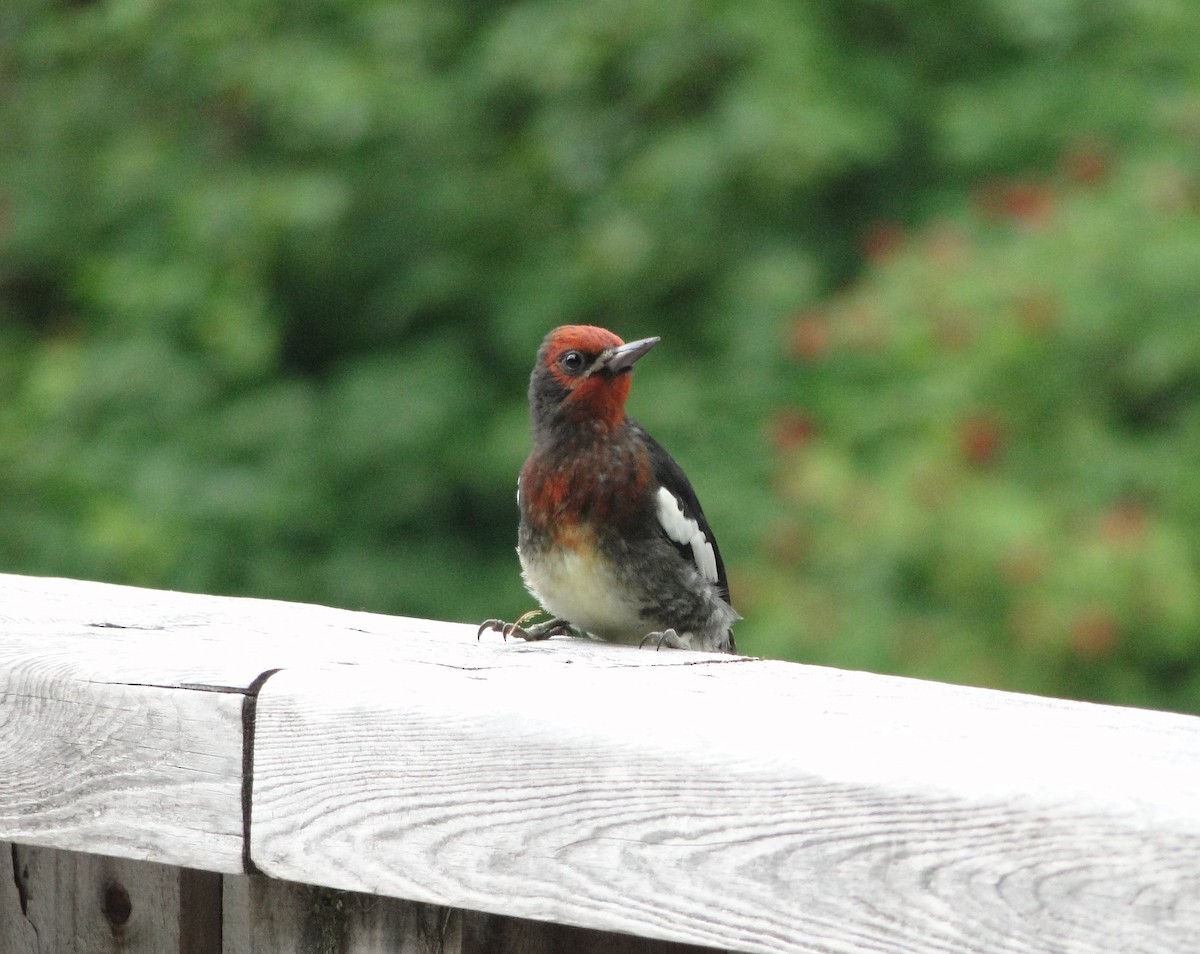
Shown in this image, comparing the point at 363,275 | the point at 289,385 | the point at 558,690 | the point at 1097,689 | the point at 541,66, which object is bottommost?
the point at 558,690

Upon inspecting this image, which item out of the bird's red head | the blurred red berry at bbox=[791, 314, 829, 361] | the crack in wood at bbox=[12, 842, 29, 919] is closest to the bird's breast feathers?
the bird's red head

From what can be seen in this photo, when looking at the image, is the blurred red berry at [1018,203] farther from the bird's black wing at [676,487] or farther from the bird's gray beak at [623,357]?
the bird's gray beak at [623,357]

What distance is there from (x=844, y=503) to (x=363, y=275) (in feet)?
11.9

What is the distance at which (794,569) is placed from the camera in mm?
6207

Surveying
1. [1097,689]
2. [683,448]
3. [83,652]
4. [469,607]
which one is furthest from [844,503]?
[83,652]

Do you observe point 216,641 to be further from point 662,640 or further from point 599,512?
point 599,512

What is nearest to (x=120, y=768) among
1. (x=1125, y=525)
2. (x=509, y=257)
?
(x=1125, y=525)

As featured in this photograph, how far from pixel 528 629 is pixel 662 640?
27cm

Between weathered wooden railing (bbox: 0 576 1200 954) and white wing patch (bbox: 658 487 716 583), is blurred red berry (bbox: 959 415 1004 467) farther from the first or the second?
weathered wooden railing (bbox: 0 576 1200 954)

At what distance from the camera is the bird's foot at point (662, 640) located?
10.8ft

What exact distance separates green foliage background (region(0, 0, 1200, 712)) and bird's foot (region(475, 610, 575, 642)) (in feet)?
6.99

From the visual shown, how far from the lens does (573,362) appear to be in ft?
12.3

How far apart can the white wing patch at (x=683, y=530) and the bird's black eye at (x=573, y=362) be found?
32 centimetres

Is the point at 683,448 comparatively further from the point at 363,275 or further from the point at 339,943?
the point at 339,943
